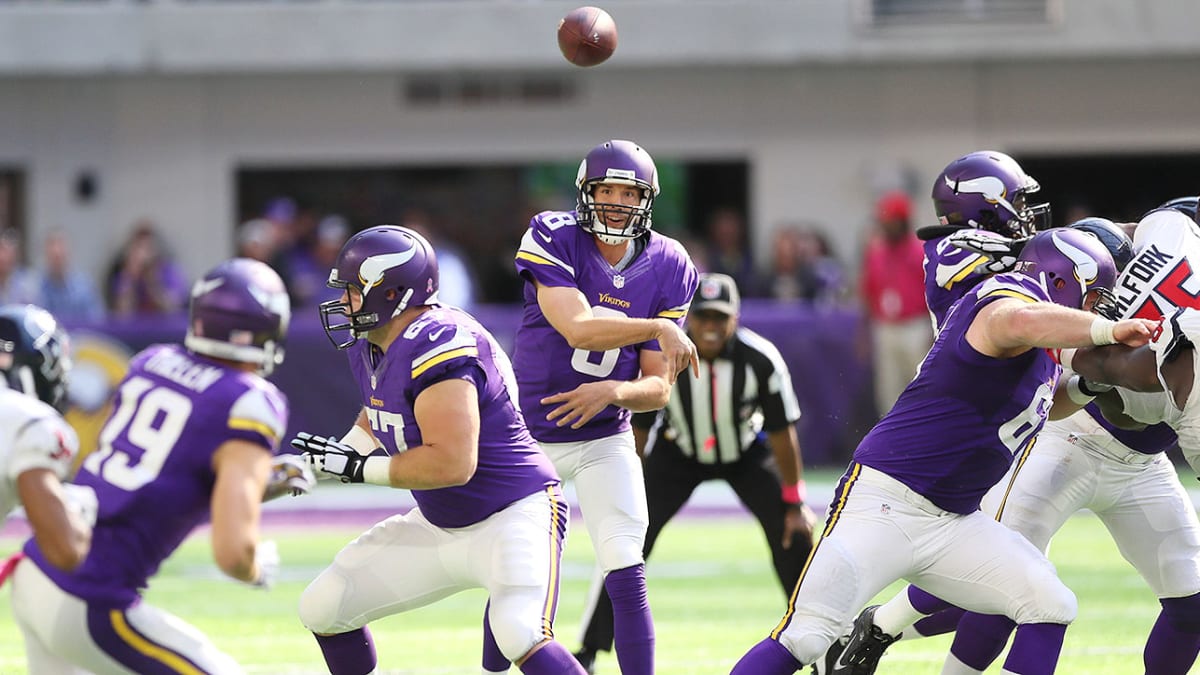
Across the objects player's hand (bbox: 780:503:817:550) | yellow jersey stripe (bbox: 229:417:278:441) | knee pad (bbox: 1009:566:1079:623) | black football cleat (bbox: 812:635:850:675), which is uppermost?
yellow jersey stripe (bbox: 229:417:278:441)

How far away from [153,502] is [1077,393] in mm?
2896

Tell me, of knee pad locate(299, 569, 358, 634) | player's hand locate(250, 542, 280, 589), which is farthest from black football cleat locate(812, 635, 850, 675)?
player's hand locate(250, 542, 280, 589)

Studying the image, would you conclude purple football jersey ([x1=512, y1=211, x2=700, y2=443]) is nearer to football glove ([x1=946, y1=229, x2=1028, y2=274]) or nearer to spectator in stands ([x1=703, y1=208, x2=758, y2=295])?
football glove ([x1=946, y1=229, x2=1028, y2=274])

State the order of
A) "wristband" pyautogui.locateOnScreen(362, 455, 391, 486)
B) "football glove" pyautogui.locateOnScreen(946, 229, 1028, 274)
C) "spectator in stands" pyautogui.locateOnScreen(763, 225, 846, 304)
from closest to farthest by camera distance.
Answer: "wristband" pyautogui.locateOnScreen(362, 455, 391, 486), "football glove" pyautogui.locateOnScreen(946, 229, 1028, 274), "spectator in stands" pyautogui.locateOnScreen(763, 225, 846, 304)

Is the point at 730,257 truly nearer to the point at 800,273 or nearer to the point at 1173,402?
the point at 800,273

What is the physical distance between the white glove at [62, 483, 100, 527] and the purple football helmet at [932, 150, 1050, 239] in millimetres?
3105

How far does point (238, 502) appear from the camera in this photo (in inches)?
162

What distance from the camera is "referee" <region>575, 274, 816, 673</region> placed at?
703 centimetres

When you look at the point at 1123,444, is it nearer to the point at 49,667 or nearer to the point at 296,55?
the point at 49,667

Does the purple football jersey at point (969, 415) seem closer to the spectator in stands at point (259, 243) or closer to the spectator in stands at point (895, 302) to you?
the spectator in stands at point (895, 302)

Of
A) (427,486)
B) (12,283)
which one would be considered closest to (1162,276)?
(427,486)

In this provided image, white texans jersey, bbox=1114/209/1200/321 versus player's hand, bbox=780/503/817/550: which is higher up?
white texans jersey, bbox=1114/209/1200/321

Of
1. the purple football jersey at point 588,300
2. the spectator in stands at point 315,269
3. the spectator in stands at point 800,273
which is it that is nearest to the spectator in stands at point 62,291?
the spectator in stands at point 315,269

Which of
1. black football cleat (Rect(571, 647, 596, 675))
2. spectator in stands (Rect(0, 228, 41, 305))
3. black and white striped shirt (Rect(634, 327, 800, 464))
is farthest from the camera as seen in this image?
spectator in stands (Rect(0, 228, 41, 305))
